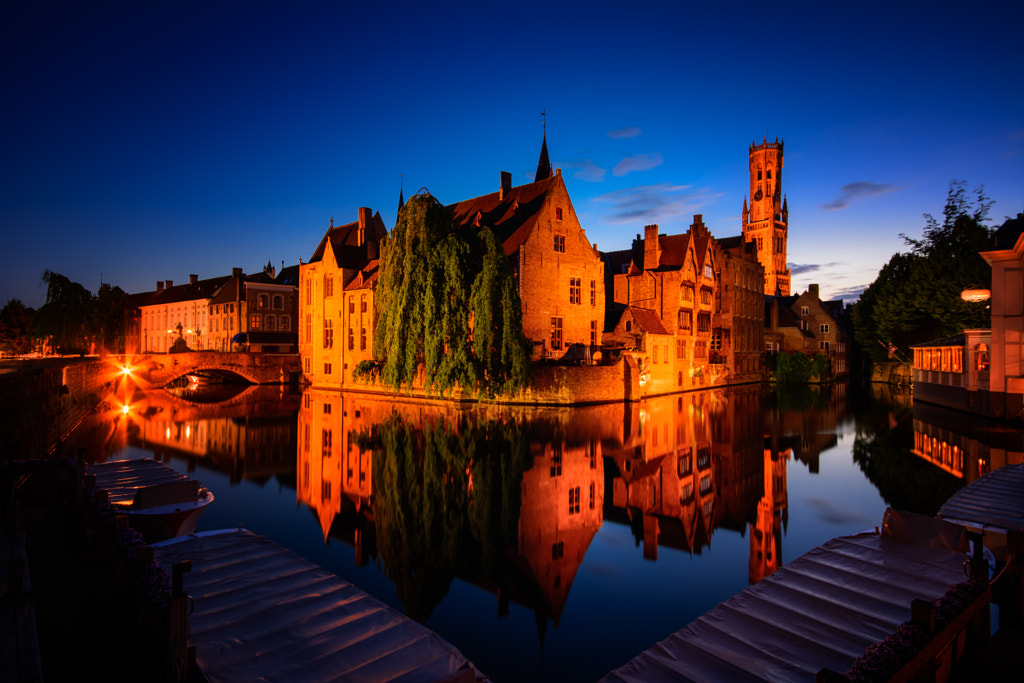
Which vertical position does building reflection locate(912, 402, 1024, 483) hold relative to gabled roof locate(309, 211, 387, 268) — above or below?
below

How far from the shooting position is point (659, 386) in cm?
3875

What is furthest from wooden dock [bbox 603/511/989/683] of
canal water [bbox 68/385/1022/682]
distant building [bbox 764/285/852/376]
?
distant building [bbox 764/285/852/376]

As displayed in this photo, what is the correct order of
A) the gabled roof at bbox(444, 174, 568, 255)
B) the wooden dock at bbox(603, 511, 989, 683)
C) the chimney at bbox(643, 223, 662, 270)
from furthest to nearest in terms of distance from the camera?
1. the chimney at bbox(643, 223, 662, 270)
2. the gabled roof at bbox(444, 174, 568, 255)
3. the wooden dock at bbox(603, 511, 989, 683)

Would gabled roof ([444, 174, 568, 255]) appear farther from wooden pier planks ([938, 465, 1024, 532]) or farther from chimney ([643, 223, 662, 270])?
wooden pier planks ([938, 465, 1024, 532])

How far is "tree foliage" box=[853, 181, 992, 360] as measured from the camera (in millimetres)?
37688

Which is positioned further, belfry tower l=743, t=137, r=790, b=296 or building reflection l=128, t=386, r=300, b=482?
belfry tower l=743, t=137, r=790, b=296

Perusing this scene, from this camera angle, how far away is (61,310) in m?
29.8

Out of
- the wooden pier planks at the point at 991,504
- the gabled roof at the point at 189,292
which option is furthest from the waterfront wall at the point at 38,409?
the gabled roof at the point at 189,292

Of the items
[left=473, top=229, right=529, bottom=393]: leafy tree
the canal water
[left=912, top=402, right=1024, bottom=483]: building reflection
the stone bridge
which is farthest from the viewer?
A: the stone bridge

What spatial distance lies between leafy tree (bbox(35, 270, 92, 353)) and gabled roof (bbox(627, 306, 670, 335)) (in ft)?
107

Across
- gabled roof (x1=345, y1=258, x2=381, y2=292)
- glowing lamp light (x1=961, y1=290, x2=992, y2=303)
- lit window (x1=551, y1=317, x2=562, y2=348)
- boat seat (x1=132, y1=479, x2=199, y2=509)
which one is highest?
gabled roof (x1=345, y1=258, x2=381, y2=292)

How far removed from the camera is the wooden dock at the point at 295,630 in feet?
14.1

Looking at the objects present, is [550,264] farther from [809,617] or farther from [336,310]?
[809,617]

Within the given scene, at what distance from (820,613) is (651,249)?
3910 centimetres
